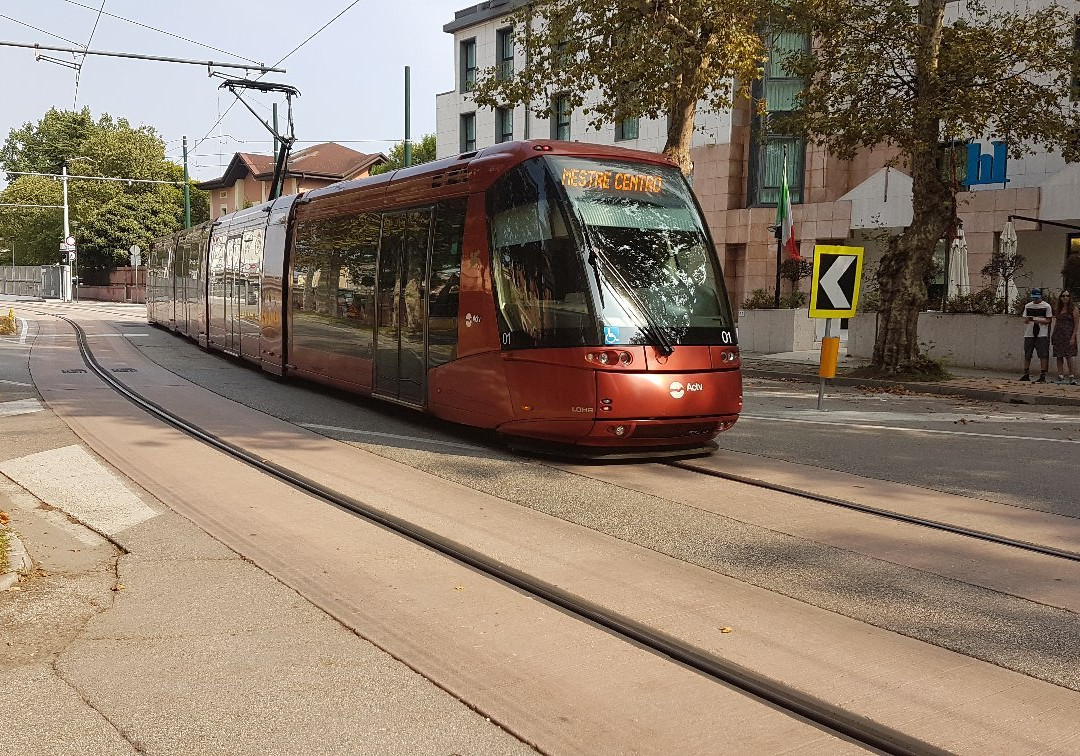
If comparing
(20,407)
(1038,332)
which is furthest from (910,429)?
(20,407)

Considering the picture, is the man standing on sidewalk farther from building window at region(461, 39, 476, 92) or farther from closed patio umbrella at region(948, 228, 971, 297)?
building window at region(461, 39, 476, 92)

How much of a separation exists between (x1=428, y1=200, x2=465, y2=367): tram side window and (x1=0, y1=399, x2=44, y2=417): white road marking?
5.44 m

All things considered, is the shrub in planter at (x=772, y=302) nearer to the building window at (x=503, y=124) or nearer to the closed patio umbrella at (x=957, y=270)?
the closed patio umbrella at (x=957, y=270)

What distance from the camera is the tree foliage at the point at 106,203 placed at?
6606cm

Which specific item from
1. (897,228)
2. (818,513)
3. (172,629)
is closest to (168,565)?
(172,629)

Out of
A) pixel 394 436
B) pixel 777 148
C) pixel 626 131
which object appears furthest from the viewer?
pixel 626 131

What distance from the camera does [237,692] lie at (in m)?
4.15

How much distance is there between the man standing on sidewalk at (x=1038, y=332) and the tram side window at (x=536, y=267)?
1286cm

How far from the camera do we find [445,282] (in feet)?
34.7

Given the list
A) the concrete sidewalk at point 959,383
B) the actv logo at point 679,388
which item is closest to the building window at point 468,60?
the concrete sidewalk at point 959,383

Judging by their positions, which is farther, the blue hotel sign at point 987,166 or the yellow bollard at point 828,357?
the blue hotel sign at point 987,166

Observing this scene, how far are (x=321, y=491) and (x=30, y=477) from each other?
8.61ft

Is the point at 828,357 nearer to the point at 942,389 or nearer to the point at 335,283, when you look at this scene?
the point at 942,389

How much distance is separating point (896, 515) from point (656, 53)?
13004mm
